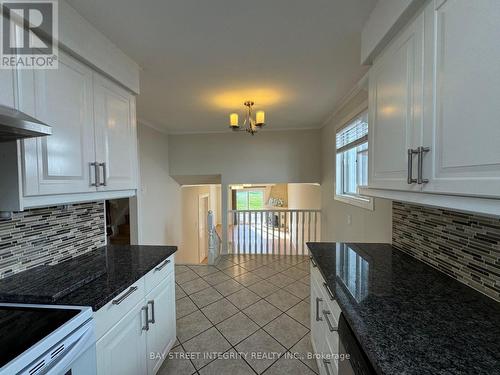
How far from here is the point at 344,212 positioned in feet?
10.2

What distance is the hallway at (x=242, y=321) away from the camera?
5.93 ft

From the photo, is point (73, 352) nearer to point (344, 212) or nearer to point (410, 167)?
point (410, 167)

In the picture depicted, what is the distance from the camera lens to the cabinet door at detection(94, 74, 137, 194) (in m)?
1.56

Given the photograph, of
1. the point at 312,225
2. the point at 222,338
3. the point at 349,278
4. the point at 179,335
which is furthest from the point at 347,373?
the point at 312,225

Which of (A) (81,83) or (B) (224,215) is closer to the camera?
(A) (81,83)

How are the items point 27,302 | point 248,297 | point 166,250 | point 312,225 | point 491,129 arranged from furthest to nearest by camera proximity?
point 312,225, point 248,297, point 166,250, point 27,302, point 491,129

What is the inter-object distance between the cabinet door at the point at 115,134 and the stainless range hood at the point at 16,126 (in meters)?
0.52

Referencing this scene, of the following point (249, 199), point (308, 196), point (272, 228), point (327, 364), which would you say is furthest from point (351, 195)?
point (249, 199)

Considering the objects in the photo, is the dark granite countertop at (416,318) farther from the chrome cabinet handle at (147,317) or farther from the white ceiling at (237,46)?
the white ceiling at (237,46)

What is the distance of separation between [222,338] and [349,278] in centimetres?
144

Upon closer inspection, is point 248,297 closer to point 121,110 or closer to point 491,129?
point 121,110

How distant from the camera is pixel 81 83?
1.42 m

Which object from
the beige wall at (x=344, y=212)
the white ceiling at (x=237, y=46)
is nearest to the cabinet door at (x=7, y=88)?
the white ceiling at (x=237, y=46)

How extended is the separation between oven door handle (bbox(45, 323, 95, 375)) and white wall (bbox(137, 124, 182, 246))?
103 inches
